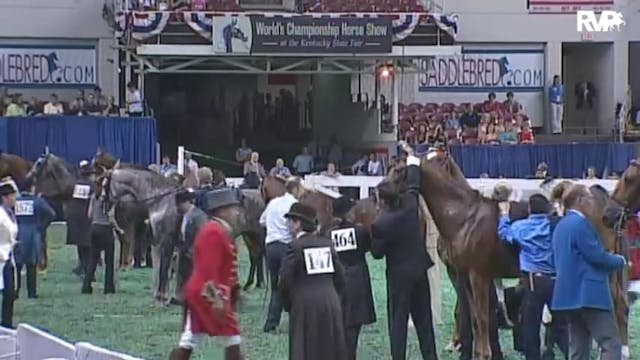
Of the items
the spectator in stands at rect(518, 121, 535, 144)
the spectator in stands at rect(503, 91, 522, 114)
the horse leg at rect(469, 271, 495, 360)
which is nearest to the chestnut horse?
the horse leg at rect(469, 271, 495, 360)

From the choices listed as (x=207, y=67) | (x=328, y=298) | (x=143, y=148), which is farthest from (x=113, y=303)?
(x=207, y=67)

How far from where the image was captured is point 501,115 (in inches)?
1561

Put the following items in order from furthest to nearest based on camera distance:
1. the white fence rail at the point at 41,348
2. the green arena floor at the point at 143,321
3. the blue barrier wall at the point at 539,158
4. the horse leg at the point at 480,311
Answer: the blue barrier wall at the point at 539,158 < the green arena floor at the point at 143,321 < the horse leg at the point at 480,311 < the white fence rail at the point at 41,348

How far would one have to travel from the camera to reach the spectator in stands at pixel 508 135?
1485 inches

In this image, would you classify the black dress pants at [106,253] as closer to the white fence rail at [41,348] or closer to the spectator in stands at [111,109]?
the white fence rail at [41,348]

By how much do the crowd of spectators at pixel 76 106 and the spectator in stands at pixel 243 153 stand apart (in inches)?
116

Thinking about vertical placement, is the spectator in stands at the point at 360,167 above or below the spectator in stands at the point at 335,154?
below

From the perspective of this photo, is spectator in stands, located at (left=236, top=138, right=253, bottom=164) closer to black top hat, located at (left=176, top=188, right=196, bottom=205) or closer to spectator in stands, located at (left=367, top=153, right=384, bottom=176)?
spectator in stands, located at (left=367, top=153, right=384, bottom=176)

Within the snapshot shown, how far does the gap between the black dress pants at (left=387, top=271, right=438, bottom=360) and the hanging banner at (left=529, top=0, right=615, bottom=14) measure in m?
32.3

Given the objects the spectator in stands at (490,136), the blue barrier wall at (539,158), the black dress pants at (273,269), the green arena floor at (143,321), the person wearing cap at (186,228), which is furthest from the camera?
the spectator in stands at (490,136)

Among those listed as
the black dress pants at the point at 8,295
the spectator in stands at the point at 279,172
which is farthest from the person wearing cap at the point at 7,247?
the spectator in stands at the point at 279,172

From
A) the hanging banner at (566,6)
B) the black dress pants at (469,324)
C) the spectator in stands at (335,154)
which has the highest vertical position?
the hanging banner at (566,6)

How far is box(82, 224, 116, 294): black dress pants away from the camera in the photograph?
67.2ft

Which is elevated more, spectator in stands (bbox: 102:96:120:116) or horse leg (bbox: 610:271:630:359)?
spectator in stands (bbox: 102:96:120:116)
